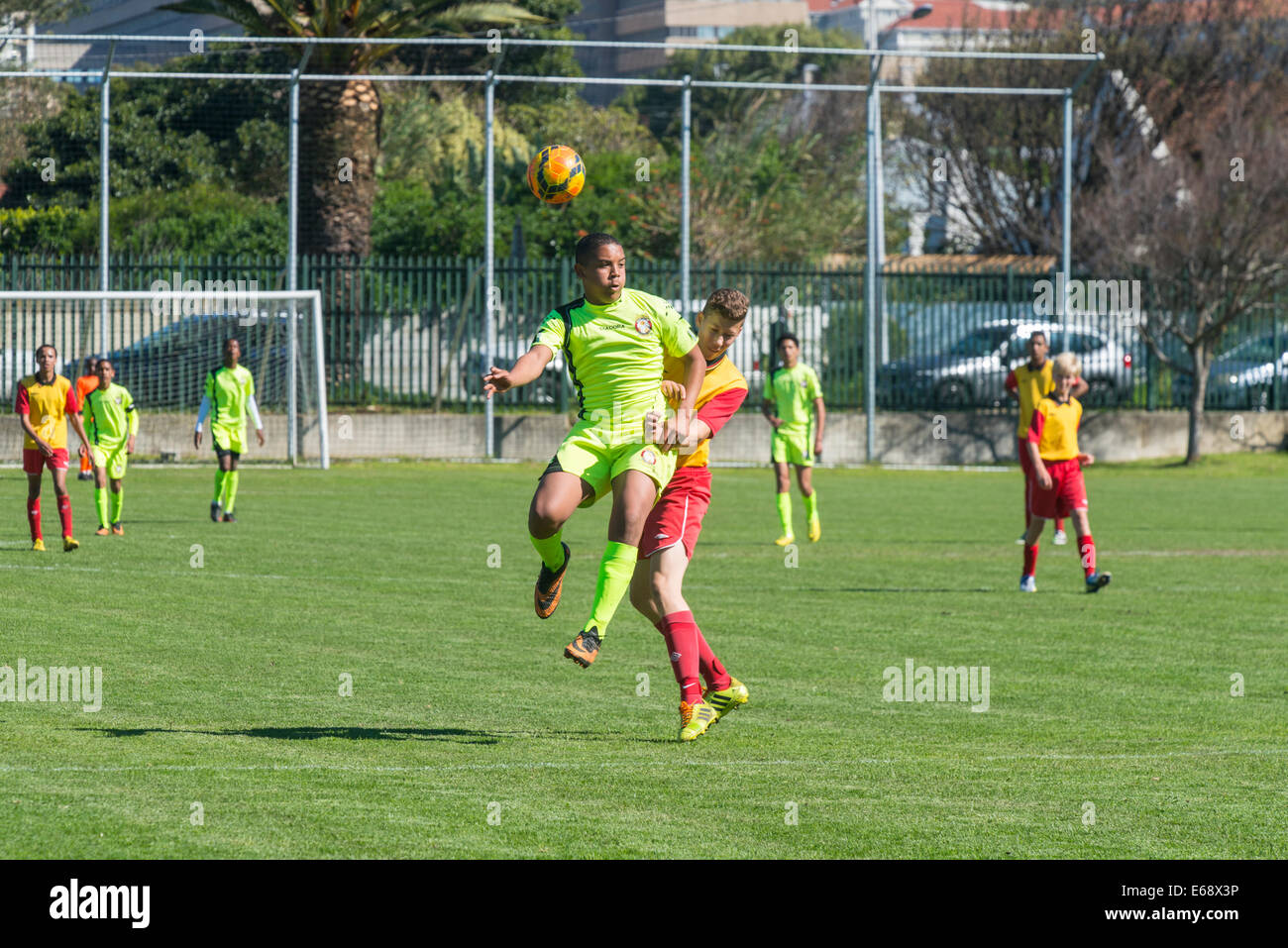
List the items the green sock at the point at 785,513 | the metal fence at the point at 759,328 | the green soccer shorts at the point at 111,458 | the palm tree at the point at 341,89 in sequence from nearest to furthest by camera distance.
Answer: the green soccer shorts at the point at 111,458 → the green sock at the point at 785,513 → the metal fence at the point at 759,328 → the palm tree at the point at 341,89

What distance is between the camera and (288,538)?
1792cm

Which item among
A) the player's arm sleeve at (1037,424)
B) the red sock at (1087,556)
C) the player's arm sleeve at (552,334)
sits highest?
the player's arm sleeve at (552,334)

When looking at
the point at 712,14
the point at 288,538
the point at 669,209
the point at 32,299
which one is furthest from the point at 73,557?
the point at 712,14

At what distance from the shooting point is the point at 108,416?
18.8 meters

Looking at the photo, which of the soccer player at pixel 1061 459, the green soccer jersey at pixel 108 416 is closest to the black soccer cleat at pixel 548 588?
the soccer player at pixel 1061 459

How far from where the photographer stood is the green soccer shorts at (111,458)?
18.0 metres

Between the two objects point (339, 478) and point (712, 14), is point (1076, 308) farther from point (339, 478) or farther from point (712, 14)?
point (712, 14)

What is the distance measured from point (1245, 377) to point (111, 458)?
79.3 feet

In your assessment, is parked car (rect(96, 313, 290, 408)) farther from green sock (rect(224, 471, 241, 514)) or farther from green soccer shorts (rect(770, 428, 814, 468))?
green soccer shorts (rect(770, 428, 814, 468))

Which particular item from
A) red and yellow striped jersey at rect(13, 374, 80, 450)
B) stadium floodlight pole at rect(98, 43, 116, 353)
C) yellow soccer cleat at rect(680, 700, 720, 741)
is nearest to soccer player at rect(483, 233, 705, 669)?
yellow soccer cleat at rect(680, 700, 720, 741)

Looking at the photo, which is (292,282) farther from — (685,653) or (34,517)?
(685,653)

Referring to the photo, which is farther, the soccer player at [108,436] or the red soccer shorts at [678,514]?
the soccer player at [108,436]

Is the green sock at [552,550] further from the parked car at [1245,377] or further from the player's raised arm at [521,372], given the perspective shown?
the parked car at [1245,377]
